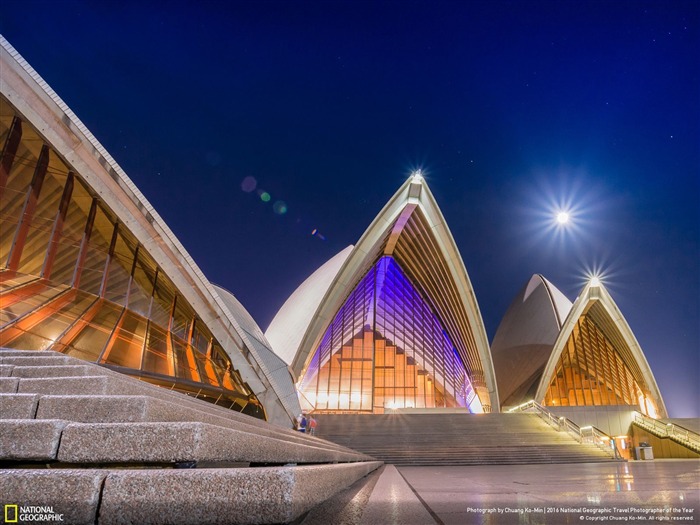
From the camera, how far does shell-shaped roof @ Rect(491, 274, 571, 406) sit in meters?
28.2

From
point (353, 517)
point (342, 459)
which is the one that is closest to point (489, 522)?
point (353, 517)

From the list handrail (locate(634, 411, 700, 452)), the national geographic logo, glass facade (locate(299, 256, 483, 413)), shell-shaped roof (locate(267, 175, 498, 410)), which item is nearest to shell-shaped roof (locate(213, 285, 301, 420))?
shell-shaped roof (locate(267, 175, 498, 410))

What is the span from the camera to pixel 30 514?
1.28m

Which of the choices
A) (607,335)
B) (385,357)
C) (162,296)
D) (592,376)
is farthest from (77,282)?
(592,376)

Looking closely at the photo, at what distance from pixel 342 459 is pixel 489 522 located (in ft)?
10.5

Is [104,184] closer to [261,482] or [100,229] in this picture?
[100,229]

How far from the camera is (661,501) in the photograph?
2.68 metres

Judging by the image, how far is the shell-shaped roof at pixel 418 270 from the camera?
21.1 metres

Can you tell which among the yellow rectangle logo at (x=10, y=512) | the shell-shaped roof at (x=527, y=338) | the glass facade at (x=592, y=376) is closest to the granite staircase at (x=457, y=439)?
the yellow rectangle logo at (x=10, y=512)

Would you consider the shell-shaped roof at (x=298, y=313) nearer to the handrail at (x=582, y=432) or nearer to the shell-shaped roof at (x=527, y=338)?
the handrail at (x=582, y=432)

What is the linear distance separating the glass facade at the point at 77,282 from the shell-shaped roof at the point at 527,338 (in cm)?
2276

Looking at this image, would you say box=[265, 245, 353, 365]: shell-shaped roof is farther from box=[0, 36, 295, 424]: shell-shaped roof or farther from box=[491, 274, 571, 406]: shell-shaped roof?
box=[491, 274, 571, 406]: shell-shaped roof

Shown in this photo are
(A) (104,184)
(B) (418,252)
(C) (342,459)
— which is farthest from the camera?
(B) (418,252)

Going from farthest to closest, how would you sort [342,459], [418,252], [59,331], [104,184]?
[418,252] → [104,184] → [59,331] → [342,459]
